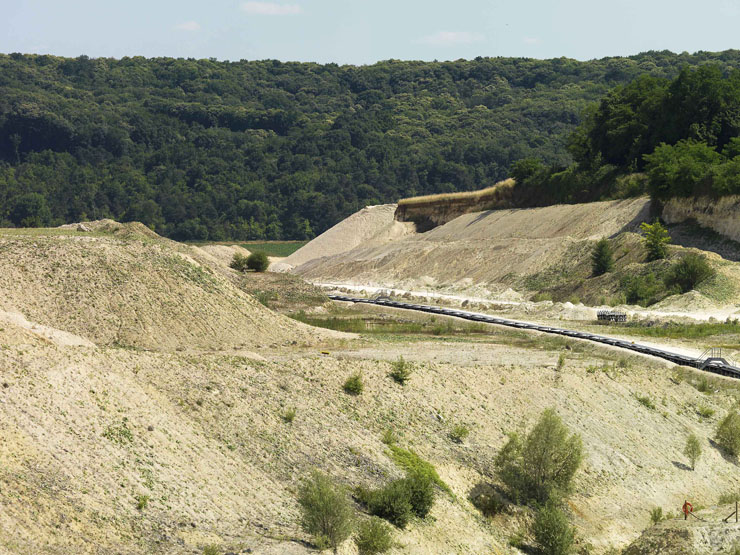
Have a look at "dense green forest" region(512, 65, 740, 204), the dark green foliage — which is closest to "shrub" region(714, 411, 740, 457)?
the dark green foliage

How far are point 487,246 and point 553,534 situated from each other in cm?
6842

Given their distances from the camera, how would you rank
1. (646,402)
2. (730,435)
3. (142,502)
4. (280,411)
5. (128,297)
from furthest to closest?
(128,297) < (646,402) < (730,435) < (280,411) < (142,502)

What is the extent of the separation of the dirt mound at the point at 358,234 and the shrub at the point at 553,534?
92.7 meters

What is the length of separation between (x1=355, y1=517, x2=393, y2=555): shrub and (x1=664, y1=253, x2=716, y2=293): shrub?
1808 inches

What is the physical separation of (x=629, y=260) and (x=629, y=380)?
35.5 m

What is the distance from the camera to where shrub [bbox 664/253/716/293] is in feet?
211

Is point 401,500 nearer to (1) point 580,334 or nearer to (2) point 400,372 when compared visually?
(2) point 400,372

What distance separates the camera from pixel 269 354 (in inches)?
1526

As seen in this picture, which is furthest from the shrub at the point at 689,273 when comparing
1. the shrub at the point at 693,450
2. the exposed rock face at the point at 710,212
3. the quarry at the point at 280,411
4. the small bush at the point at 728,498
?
the small bush at the point at 728,498

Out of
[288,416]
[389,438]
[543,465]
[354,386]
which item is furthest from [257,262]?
[543,465]

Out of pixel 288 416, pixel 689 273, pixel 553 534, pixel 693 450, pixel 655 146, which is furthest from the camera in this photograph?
pixel 655 146

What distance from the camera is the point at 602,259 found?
74.5 metres

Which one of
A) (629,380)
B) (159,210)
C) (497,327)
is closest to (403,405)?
(629,380)

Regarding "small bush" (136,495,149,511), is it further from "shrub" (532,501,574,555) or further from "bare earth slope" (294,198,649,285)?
"bare earth slope" (294,198,649,285)
